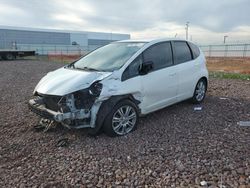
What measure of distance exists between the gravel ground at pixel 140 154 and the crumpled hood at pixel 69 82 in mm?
857

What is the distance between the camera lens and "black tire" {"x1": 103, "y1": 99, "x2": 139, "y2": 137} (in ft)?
12.7

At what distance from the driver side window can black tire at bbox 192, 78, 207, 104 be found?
212cm

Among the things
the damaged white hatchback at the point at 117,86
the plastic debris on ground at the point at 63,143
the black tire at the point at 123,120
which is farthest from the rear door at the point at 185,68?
the plastic debris on ground at the point at 63,143

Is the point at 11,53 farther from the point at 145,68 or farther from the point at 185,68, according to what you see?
the point at 145,68

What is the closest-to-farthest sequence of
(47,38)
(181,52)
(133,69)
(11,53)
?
1. (133,69)
2. (181,52)
3. (11,53)
4. (47,38)

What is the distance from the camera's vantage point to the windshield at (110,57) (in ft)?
14.1

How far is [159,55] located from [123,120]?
160cm

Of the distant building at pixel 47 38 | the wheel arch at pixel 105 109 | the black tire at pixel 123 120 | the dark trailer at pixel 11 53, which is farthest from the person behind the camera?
the distant building at pixel 47 38

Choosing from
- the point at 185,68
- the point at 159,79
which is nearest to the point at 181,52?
the point at 185,68

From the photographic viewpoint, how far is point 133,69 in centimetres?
420

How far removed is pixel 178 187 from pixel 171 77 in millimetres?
2588

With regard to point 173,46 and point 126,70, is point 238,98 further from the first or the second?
point 126,70

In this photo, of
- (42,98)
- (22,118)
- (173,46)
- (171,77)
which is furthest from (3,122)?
(173,46)

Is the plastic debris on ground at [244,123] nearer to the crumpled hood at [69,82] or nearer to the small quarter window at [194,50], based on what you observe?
the small quarter window at [194,50]
